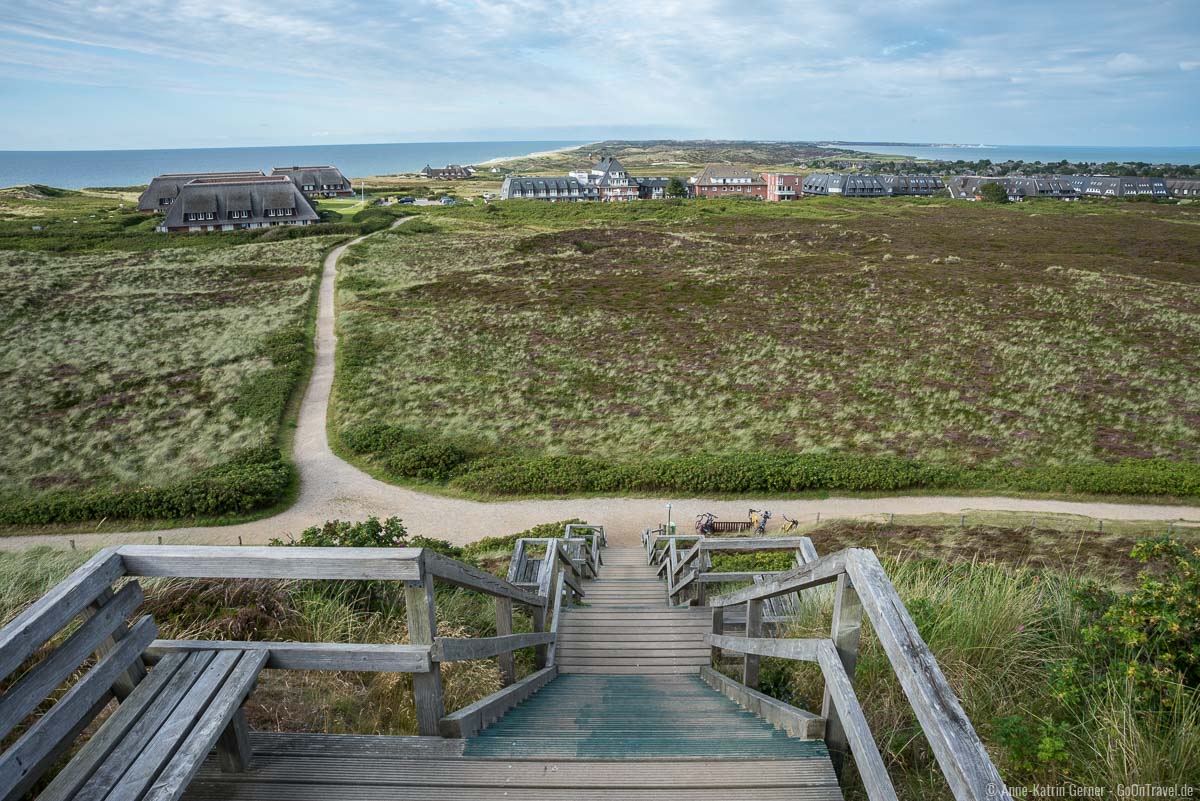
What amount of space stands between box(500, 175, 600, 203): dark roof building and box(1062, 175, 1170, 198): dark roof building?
84.3 metres

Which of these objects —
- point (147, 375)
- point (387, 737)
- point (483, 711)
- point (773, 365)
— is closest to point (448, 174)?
point (147, 375)

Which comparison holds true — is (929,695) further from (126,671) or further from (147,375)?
(147,375)

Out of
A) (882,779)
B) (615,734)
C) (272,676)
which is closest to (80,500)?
(272,676)

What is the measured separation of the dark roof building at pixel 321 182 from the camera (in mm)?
97188

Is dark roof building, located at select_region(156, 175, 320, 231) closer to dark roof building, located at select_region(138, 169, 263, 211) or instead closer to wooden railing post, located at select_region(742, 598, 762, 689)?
dark roof building, located at select_region(138, 169, 263, 211)

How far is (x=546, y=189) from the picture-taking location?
108 metres

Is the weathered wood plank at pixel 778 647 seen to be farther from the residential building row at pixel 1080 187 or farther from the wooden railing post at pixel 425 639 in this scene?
the residential building row at pixel 1080 187

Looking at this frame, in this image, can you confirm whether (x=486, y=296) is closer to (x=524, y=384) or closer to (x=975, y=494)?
(x=524, y=384)

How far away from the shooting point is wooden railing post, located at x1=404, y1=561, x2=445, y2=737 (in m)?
A: 3.38

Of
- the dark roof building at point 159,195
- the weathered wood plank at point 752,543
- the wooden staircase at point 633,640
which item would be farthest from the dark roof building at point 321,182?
the weathered wood plank at point 752,543

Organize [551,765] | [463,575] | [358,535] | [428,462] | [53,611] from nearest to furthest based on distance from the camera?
[53,611] < [551,765] < [463,575] < [358,535] < [428,462]

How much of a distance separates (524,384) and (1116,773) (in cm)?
2390

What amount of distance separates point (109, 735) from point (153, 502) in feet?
55.8

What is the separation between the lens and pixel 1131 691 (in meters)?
3.59
